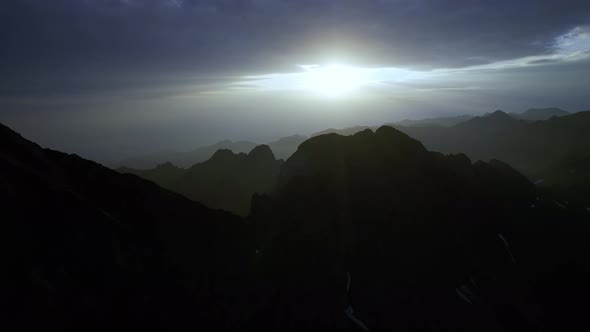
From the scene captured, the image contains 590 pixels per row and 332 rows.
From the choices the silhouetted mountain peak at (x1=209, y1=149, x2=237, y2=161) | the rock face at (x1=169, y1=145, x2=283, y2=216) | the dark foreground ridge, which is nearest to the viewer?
the dark foreground ridge

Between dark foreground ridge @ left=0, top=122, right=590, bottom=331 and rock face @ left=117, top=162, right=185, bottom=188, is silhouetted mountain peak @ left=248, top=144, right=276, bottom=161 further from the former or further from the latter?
dark foreground ridge @ left=0, top=122, right=590, bottom=331

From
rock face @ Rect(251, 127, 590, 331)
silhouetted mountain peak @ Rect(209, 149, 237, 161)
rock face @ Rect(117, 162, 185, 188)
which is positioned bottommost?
rock face @ Rect(251, 127, 590, 331)

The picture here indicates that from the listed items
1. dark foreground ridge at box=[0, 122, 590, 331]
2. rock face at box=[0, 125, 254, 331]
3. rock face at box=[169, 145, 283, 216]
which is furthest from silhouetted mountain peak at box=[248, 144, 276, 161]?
rock face at box=[0, 125, 254, 331]

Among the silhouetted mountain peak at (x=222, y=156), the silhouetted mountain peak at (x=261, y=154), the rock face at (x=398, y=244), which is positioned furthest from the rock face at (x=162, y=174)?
the rock face at (x=398, y=244)

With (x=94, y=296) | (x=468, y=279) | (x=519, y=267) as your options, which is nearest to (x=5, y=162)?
(x=94, y=296)

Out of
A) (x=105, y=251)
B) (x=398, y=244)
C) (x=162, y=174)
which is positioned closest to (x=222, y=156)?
(x=162, y=174)

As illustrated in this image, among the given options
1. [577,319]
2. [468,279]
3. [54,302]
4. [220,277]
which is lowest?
[577,319]

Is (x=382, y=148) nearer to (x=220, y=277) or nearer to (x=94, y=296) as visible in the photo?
(x=220, y=277)
